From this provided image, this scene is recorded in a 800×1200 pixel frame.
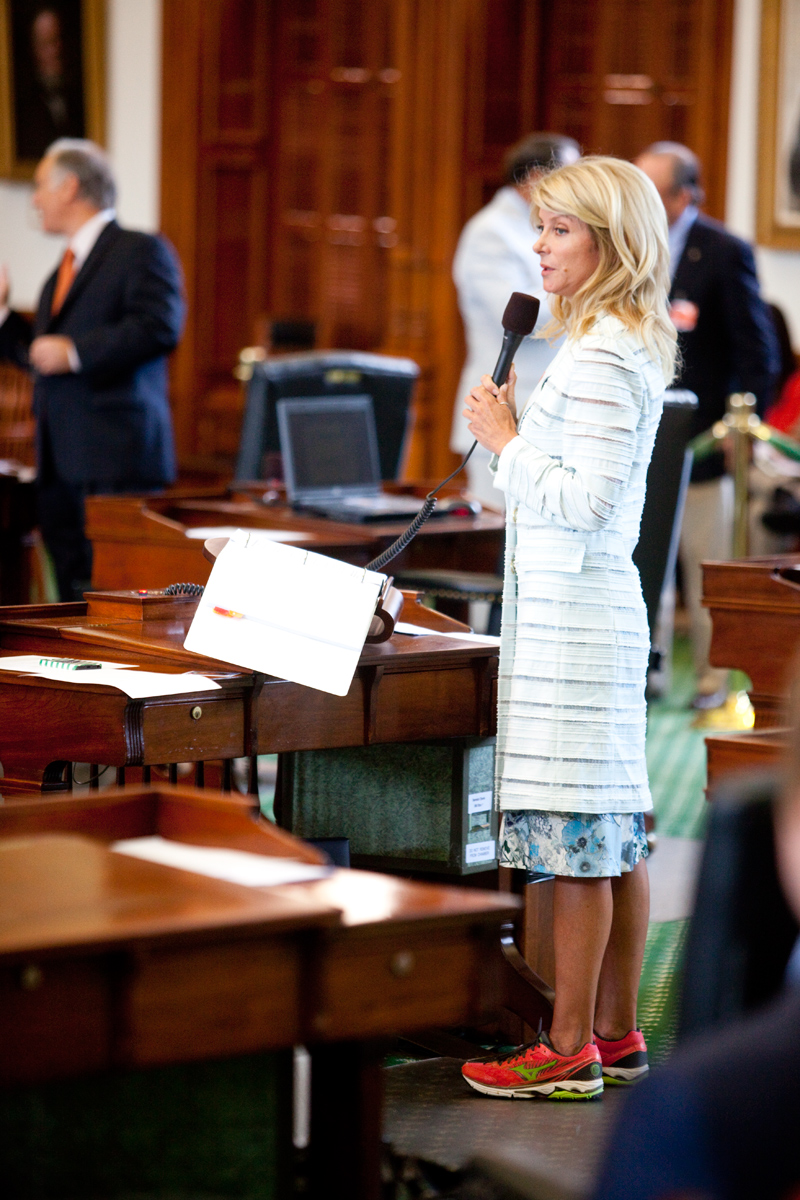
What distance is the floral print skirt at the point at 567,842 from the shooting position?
2801mm

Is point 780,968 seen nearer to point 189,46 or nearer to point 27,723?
point 27,723

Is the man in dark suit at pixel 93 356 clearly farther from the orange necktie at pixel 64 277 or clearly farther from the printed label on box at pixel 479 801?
the printed label on box at pixel 479 801

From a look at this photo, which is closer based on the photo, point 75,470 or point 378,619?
point 378,619

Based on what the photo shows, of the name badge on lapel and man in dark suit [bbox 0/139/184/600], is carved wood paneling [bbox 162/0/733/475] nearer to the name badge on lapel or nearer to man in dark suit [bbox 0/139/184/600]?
the name badge on lapel

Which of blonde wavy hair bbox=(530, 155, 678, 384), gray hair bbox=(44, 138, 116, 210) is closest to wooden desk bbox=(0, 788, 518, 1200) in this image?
blonde wavy hair bbox=(530, 155, 678, 384)

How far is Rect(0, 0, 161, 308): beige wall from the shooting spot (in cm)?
866

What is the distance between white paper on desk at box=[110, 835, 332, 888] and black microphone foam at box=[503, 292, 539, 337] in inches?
54.8

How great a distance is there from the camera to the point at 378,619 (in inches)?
116

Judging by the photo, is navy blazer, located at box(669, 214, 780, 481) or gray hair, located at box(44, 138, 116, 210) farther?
navy blazer, located at box(669, 214, 780, 481)

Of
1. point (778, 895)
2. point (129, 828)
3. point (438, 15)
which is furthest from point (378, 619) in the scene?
point (438, 15)

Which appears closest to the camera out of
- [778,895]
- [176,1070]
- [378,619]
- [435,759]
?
[778,895]

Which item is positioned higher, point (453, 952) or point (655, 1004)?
point (453, 952)

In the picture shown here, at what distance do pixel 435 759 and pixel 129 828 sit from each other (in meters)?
1.46

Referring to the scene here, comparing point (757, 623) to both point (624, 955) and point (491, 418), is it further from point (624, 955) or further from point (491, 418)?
point (491, 418)
